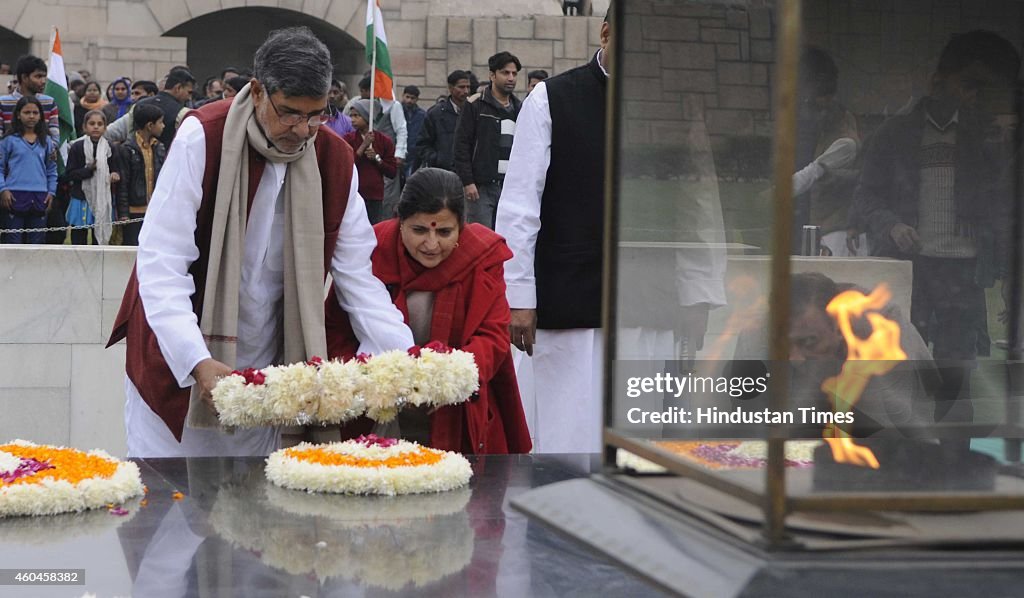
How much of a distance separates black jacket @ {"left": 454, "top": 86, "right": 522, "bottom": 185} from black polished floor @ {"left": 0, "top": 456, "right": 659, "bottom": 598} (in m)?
6.18

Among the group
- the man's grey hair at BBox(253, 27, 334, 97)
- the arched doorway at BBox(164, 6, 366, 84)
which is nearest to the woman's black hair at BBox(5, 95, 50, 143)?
the man's grey hair at BBox(253, 27, 334, 97)

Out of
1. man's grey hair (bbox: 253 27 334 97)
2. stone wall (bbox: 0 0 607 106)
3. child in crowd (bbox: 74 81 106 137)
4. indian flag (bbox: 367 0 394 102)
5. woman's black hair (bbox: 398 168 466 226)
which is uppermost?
stone wall (bbox: 0 0 607 106)

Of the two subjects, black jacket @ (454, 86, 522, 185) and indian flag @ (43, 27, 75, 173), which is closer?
black jacket @ (454, 86, 522, 185)

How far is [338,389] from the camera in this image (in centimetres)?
344

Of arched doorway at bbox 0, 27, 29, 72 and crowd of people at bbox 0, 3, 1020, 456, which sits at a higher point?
arched doorway at bbox 0, 27, 29, 72

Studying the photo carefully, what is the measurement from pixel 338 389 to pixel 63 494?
28.3 inches

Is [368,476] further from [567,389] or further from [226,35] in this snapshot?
[226,35]

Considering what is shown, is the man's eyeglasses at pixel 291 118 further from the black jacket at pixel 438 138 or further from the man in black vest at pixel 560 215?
the black jacket at pixel 438 138

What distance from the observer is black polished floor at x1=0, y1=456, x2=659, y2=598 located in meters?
2.49

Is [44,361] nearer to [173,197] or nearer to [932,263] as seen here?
[173,197]

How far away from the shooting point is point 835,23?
2180 mm

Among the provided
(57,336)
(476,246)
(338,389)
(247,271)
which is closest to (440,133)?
(57,336)

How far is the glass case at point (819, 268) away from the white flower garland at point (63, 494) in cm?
140

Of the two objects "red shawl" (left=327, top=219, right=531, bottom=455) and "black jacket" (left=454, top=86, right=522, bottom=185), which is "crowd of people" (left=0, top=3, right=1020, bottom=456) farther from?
"black jacket" (left=454, top=86, right=522, bottom=185)
